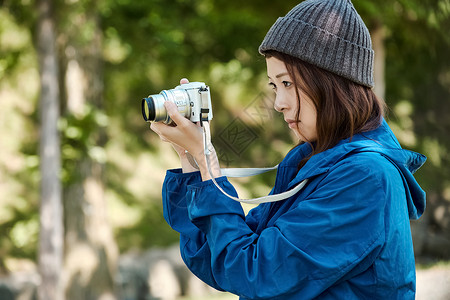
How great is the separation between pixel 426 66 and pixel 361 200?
8836 mm

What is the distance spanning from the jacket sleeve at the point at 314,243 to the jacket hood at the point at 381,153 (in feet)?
0.16

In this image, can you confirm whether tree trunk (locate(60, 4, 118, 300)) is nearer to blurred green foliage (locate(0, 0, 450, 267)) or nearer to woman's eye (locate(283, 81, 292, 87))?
blurred green foliage (locate(0, 0, 450, 267))

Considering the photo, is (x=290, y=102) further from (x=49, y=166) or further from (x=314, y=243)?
(x=49, y=166)

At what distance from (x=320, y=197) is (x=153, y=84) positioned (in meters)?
8.60

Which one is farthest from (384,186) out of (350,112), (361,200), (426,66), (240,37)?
(426,66)

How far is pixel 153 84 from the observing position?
9.62 m

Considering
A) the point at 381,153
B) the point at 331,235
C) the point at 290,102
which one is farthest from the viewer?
the point at 290,102

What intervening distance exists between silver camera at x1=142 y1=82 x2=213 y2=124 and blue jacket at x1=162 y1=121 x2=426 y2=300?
0.83ft

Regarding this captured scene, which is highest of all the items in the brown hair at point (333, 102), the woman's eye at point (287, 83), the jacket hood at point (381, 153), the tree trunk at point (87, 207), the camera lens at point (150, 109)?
the camera lens at point (150, 109)

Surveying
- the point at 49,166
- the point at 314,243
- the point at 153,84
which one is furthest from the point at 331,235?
the point at 153,84

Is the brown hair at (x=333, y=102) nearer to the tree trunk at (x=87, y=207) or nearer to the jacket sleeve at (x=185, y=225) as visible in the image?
the jacket sleeve at (x=185, y=225)

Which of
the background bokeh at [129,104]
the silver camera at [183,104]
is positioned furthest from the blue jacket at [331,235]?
the background bokeh at [129,104]

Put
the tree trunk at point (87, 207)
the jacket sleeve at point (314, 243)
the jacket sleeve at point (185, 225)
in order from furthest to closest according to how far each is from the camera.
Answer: the tree trunk at point (87, 207) < the jacket sleeve at point (185, 225) < the jacket sleeve at point (314, 243)

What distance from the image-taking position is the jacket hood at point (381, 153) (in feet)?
4.30
